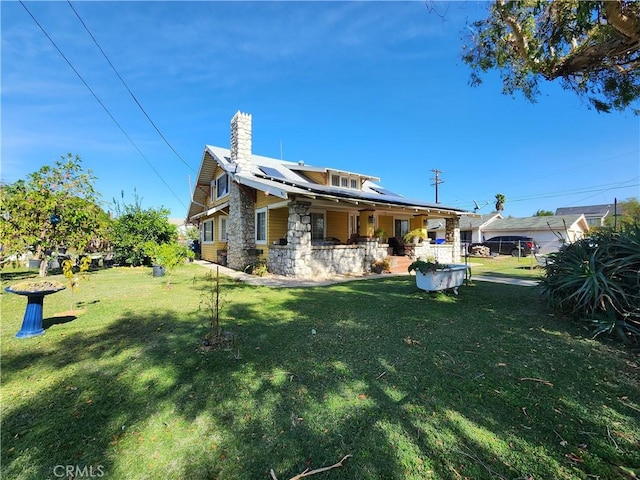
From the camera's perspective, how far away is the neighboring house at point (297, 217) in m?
10.5

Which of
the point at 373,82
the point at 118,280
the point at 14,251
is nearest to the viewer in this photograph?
the point at 14,251

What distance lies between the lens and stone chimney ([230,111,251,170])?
13.3m

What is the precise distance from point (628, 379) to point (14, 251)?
47.9ft

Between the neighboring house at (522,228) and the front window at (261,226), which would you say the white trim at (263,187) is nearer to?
the front window at (261,226)

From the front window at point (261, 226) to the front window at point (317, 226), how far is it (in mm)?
2410

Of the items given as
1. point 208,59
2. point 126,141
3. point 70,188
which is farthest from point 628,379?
point 126,141

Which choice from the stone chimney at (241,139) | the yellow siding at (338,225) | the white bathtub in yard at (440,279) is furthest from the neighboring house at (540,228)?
the stone chimney at (241,139)

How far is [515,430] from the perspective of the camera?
2279 mm

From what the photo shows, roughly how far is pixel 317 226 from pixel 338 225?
1.45 metres

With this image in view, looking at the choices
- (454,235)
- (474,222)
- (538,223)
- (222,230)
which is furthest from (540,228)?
(222,230)

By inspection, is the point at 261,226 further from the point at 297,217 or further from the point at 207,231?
the point at 207,231

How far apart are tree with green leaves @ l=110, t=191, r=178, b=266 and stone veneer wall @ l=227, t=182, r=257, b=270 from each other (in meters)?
4.47

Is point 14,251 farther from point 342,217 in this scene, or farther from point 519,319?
point 519,319

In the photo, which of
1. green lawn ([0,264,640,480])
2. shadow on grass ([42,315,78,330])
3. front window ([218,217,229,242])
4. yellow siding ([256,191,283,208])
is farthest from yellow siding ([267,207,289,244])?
shadow on grass ([42,315,78,330])
